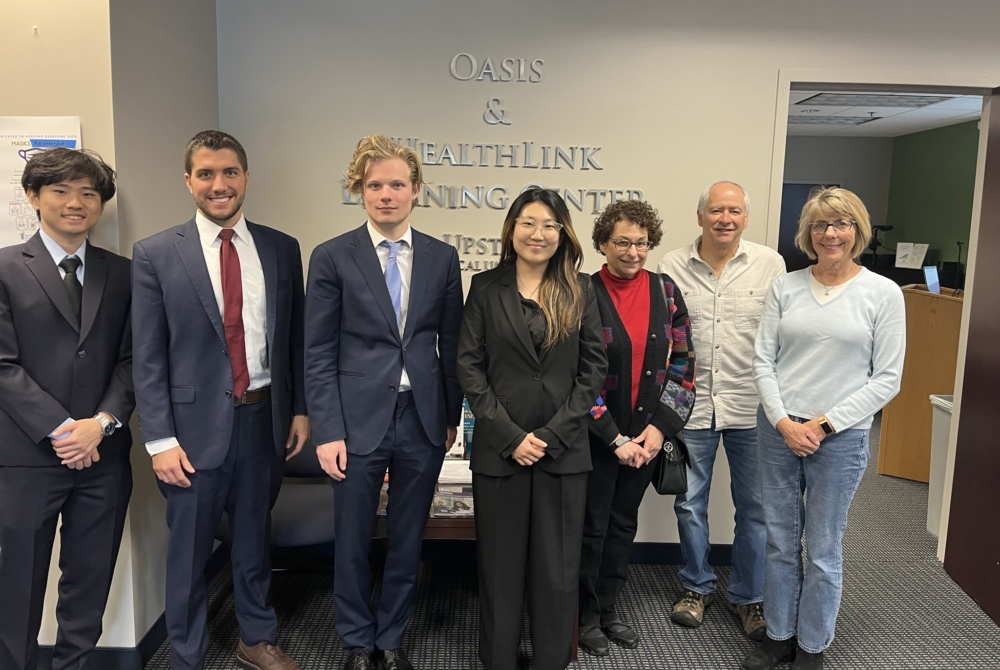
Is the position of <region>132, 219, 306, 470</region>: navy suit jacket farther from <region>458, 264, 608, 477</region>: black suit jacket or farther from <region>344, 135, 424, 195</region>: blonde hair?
<region>458, 264, 608, 477</region>: black suit jacket

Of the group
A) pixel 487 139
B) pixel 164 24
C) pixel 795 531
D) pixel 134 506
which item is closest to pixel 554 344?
pixel 795 531

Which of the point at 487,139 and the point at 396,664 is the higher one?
the point at 487,139

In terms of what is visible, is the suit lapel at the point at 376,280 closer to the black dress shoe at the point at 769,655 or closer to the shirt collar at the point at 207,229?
the shirt collar at the point at 207,229

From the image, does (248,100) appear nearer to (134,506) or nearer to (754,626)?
(134,506)

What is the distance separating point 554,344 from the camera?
1995mm

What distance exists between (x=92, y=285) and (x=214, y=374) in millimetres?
423

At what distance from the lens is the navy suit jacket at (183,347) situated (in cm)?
191

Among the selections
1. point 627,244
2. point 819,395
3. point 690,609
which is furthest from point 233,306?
point 690,609

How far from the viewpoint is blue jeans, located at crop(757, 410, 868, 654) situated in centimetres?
209

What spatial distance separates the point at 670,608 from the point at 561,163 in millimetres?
1927

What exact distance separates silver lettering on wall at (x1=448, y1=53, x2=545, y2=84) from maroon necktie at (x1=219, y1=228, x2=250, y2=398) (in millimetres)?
1341

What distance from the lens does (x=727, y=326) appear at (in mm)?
2445

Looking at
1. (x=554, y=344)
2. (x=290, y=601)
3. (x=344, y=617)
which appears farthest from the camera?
(x=290, y=601)

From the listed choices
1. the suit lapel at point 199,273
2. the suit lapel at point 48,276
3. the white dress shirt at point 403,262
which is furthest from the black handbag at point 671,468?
the suit lapel at point 48,276
